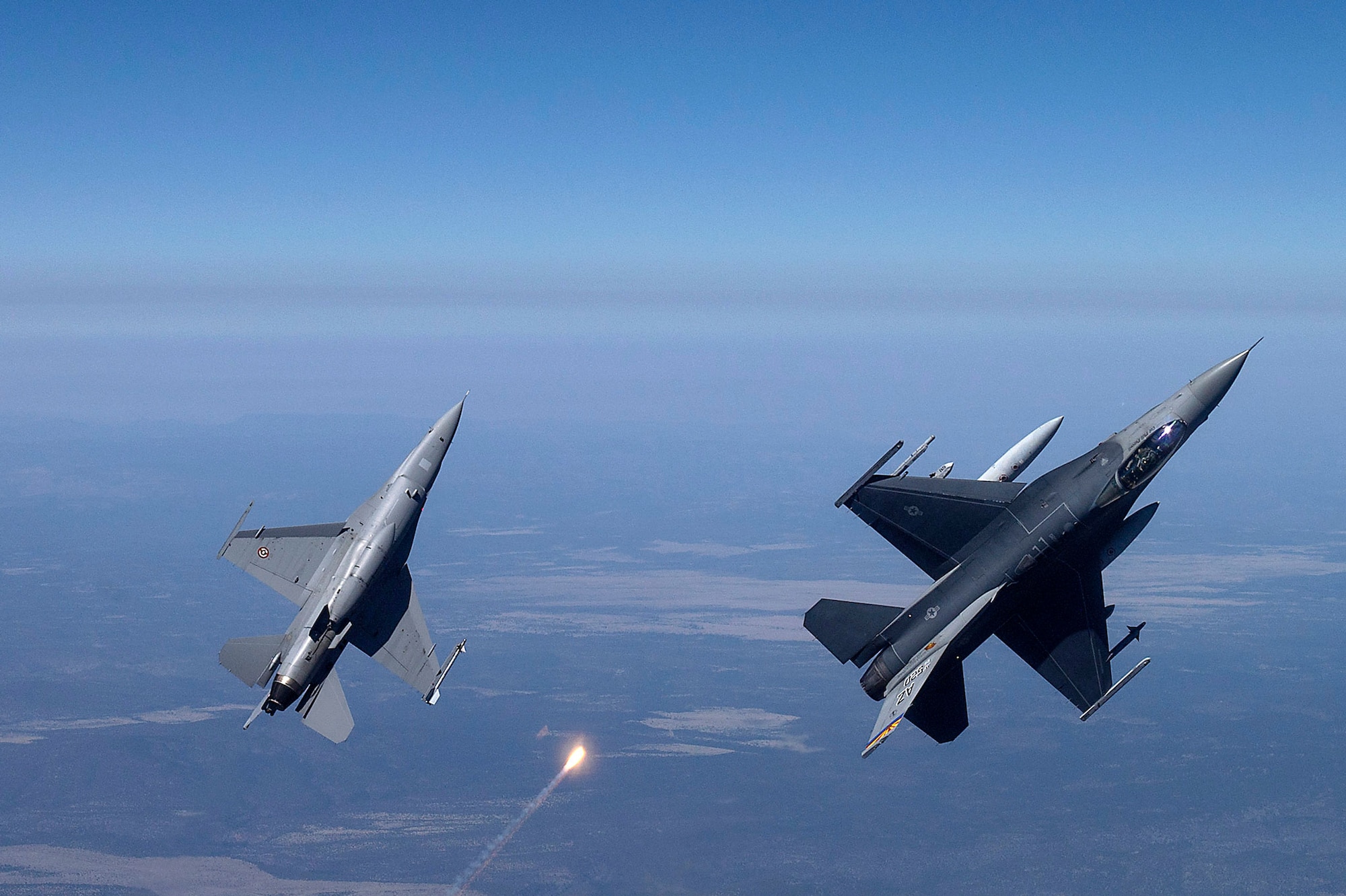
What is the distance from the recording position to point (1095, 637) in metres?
32.9

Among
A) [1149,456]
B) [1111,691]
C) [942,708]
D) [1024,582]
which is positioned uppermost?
[1149,456]

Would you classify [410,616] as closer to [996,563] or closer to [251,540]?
[251,540]

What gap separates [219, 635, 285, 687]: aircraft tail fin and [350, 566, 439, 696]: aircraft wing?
3413mm

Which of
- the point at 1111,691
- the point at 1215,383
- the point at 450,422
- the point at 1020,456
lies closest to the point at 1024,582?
the point at 1111,691

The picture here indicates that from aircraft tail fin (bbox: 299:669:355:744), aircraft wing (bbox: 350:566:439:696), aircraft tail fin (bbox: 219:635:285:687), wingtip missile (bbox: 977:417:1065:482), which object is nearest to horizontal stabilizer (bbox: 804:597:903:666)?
wingtip missile (bbox: 977:417:1065:482)

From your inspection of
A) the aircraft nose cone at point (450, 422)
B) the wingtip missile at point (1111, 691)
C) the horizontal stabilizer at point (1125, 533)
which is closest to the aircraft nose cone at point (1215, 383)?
the horizontal stabilizer at point (1125, 533)

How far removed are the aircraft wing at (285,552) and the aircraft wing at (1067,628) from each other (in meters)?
28.6

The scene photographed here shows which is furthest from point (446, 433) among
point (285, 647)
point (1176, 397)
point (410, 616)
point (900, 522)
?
point (1176, 397)

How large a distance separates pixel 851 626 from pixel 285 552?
2492 cm

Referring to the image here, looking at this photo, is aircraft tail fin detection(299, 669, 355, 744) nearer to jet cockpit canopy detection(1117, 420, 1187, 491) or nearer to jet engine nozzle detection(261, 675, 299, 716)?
jet engine nozzle detection(261, 675, 299, 716)

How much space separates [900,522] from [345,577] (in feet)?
74.4

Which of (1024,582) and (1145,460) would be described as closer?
(1145,460)

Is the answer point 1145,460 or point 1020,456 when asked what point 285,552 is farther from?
point 1145,460

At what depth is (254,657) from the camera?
3581 cm
